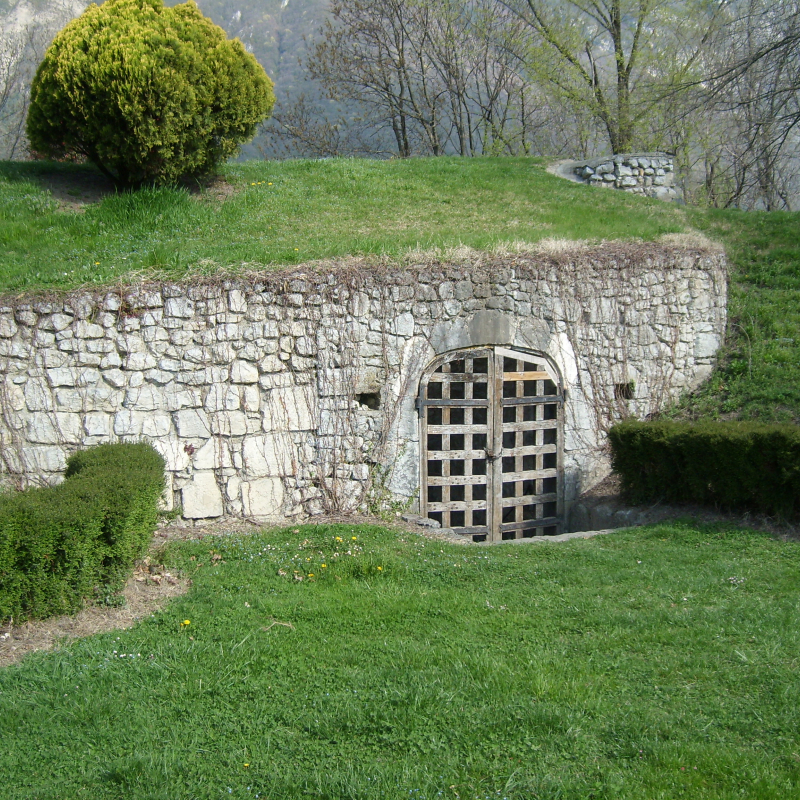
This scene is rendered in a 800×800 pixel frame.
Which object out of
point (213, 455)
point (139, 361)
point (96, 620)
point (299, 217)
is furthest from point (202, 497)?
point (299, 217)

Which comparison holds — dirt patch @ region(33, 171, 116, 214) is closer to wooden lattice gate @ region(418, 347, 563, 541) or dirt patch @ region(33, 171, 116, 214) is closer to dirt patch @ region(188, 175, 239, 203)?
dirt patch @ region(188, 175, 239, 203)

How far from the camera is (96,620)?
4812mm

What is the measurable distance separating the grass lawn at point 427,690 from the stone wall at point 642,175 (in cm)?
971

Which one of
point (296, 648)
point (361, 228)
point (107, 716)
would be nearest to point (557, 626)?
point (296, 648)

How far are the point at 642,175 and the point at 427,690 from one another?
1254cm

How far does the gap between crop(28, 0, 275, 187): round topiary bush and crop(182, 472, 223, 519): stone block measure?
516cm

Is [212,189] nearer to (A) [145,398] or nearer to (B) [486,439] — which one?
(A) [145,398]

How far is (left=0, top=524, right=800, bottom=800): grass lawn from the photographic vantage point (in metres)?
3.22

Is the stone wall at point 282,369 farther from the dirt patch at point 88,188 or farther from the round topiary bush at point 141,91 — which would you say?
the dirt patch at point 88,188

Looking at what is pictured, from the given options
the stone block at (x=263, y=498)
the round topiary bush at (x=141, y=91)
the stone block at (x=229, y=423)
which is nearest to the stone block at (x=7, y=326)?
the stone block at (x=229, y=423)

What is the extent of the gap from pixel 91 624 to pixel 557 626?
313cm

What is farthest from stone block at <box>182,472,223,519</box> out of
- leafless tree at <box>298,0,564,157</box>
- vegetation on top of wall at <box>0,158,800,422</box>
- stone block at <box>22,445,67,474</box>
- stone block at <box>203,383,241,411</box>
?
leafless tree at <box>298,0,564,157</box>

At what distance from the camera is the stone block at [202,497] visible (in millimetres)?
7441

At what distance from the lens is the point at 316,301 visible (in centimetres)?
776
